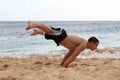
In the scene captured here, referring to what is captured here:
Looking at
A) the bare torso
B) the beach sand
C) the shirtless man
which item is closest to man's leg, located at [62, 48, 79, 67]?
the shirtless man

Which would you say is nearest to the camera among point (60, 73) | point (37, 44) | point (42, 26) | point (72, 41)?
point (60, 73)

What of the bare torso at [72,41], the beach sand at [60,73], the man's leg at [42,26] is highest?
the man's leg at [42,26]

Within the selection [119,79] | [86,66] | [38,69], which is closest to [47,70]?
[38,69]

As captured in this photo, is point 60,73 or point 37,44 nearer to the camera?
point 60,73

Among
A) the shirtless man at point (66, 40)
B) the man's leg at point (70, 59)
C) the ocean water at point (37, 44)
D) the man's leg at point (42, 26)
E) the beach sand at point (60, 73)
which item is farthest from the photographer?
the ocean water at point (37, 44)

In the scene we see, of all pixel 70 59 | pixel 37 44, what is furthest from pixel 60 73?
pixel 37 44

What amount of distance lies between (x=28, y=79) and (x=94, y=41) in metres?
1.88

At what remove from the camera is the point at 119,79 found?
17.9 ft

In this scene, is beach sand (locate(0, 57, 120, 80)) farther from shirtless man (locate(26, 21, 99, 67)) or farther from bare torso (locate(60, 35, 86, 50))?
bare torso (locate(60, 35, 86, 50))

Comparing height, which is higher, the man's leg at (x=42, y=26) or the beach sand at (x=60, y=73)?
the man's leg at (x=42, y=26)

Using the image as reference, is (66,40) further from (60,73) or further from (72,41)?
(60,73)

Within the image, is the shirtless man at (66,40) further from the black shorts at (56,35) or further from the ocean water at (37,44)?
the ocean water at (37,44)

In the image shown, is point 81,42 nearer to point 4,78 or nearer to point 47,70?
point 47,70

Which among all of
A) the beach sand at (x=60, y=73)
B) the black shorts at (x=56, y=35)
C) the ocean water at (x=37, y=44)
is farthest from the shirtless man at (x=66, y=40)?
the ocean water at (x=37, y=44)
